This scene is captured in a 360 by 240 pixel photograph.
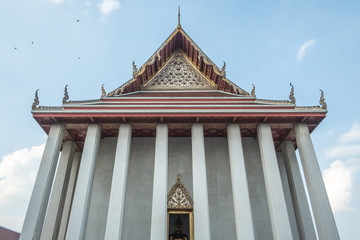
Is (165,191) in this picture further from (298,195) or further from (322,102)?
(322,102)

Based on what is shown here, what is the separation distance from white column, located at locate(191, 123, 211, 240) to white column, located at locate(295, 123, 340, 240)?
309cm

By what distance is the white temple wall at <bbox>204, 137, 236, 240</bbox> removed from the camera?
9320 millimetres

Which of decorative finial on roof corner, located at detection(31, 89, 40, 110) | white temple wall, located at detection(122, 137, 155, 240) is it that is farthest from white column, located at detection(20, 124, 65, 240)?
white temple wall, located at detection(122, 137, 155, 240)

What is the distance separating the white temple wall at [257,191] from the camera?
A: 9.37 metres

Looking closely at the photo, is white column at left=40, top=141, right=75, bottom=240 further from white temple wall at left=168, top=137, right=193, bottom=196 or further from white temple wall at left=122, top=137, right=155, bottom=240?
white temple wall at left=168, top=137, right=193, bottom=196

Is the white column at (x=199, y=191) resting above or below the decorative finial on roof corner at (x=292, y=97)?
below

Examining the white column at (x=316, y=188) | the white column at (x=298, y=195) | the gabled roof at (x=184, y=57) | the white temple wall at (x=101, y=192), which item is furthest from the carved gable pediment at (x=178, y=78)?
the white column at (x=316, y=188)

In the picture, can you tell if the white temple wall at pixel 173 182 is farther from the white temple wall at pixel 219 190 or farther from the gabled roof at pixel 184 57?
the gabled roof at pixel 184 57

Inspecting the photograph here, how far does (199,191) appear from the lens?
26.7 ft

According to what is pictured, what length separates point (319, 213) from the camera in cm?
794

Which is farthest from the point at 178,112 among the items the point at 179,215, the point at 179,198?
the point at 179,215

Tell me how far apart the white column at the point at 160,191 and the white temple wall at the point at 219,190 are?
220cm

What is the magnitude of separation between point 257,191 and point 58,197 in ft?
22.5

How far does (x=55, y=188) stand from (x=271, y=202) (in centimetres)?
704
